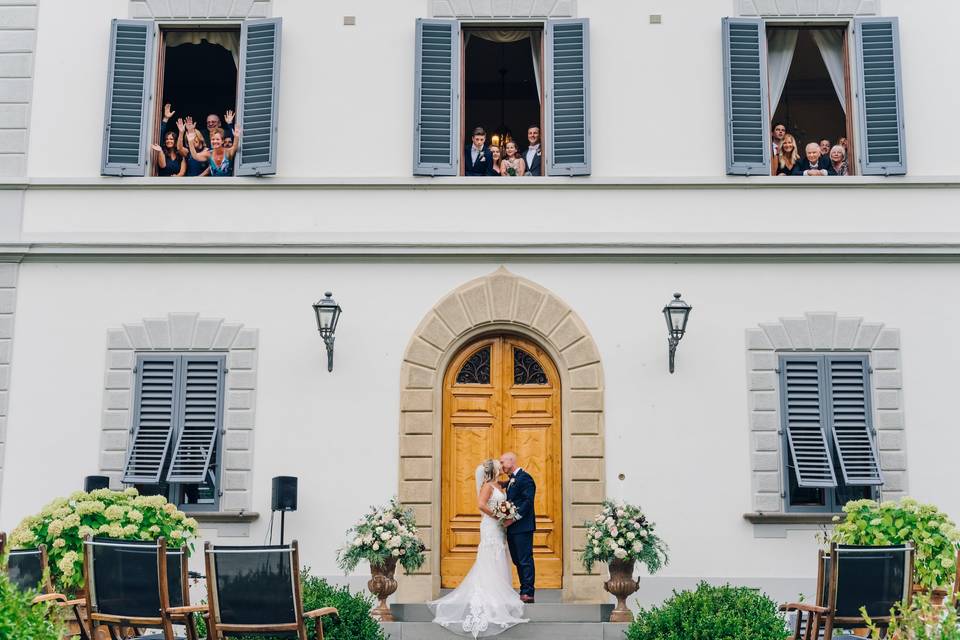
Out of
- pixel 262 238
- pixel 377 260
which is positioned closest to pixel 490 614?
pixel 377 260

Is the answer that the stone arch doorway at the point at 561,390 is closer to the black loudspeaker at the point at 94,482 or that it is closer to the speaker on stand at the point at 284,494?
the speaker on stand at the point at 284,494

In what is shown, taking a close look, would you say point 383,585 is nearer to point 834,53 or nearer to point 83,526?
point 83,526

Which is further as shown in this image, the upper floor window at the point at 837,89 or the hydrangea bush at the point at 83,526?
the upper floor window at the point at 837,89

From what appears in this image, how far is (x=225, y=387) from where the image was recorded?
1142 cm

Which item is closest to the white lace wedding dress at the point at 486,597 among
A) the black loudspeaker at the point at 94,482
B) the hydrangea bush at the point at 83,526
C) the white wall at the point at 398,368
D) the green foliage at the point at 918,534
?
the white wall at the point at 398,368

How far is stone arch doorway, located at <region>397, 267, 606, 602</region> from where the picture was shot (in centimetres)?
1106

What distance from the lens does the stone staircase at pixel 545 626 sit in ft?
32.2

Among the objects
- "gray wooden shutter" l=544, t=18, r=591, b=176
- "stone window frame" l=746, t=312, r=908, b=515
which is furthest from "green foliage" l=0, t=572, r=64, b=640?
"gray wooden shutter" l=544, t=18, r=591, b=176

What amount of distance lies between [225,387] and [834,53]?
778 centimetres

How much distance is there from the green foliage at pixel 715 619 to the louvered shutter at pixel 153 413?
554cm

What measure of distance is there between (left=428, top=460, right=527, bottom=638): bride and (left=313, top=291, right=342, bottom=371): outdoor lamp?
6.78ft

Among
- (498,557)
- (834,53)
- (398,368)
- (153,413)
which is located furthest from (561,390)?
(834,53)

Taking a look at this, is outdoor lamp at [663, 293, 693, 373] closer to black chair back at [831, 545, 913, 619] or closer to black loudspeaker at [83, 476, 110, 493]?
black chair back at [831, 545, 913, 619]

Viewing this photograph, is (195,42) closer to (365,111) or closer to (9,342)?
(365,111)
